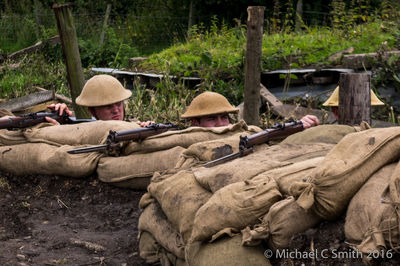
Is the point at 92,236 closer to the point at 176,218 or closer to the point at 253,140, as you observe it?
the point at 176,218

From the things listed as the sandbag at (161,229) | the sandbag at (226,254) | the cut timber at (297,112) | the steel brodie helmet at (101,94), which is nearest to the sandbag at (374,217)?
the sandbag at (226,254)

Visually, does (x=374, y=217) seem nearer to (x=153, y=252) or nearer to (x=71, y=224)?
(x=153, y=252)

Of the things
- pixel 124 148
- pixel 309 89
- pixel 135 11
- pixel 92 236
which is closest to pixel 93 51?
pixel 135 11

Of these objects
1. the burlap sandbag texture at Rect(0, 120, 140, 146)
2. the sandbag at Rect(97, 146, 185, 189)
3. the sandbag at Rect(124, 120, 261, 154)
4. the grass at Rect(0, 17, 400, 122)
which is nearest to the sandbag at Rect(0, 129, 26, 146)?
the burlap sandbag texture at Rect(0, 120, 140, 146)

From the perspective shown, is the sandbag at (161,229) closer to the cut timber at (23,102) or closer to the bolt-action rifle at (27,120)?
the bolt-action rifle at (27,120)

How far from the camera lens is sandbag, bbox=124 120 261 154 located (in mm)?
5379

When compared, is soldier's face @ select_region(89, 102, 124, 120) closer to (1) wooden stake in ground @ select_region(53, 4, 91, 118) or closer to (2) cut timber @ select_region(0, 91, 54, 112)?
(1) wooden stake in ground @ select_region(53, 4, 91, 118)

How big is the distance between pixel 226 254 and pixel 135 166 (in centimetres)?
250

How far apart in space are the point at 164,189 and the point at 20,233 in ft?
5.12

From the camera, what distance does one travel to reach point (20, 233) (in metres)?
5.25

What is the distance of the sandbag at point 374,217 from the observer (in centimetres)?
260

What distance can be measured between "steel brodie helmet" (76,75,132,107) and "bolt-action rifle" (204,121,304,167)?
2232 mm

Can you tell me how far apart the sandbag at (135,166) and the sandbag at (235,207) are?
6.44ft

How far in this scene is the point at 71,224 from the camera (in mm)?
5477
